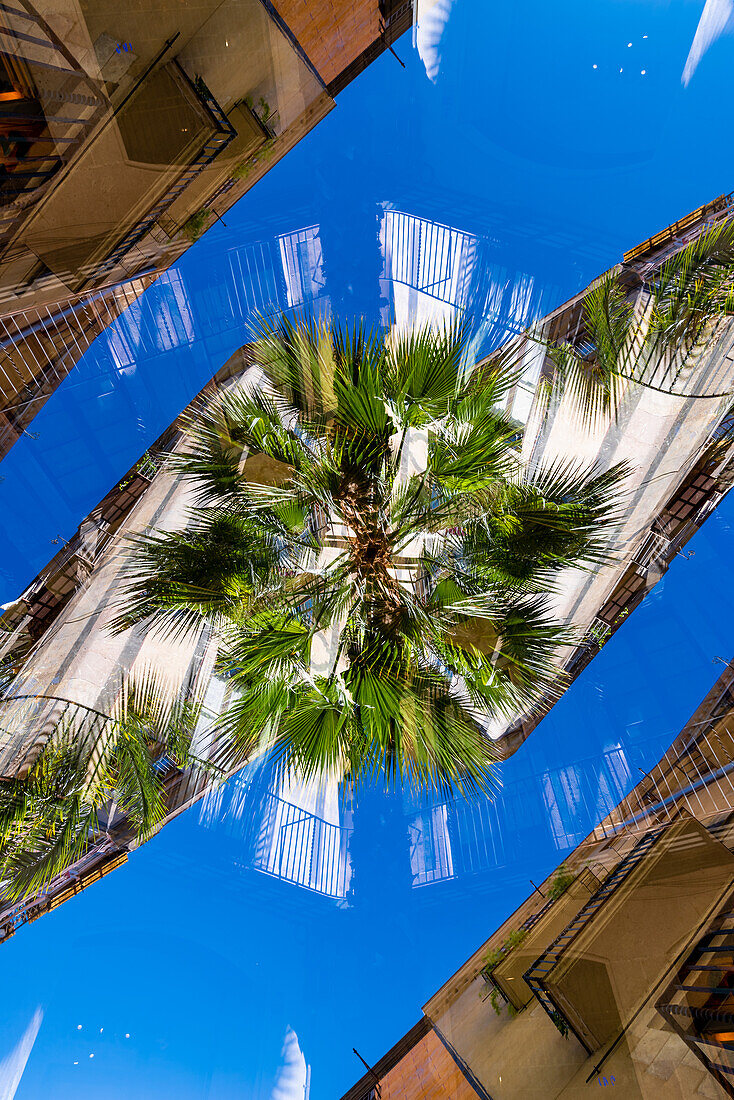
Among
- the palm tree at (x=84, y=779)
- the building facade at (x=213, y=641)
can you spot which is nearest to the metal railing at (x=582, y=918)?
the building facade at (x=213, y=641)

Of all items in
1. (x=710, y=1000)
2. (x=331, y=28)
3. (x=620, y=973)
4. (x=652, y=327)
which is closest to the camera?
(x=710, y=1000)

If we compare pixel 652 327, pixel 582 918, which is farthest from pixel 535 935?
pixel 652 327

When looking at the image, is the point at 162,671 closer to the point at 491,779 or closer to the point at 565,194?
the point at 491,779

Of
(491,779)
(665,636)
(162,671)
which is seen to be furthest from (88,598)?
(665,636)

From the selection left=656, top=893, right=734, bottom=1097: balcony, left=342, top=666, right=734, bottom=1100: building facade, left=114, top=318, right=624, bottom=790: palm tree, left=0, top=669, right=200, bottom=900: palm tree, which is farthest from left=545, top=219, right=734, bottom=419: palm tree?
Result: left=0, top=669, right=200, bottom=900: palm tree

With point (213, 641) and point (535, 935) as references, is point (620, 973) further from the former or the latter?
point (213, 641)
